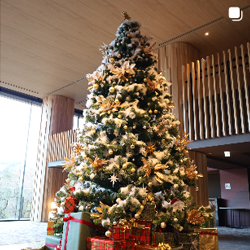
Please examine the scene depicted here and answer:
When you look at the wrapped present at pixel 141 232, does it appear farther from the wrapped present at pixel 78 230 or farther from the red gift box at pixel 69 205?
the red gift box at pixel 69 205

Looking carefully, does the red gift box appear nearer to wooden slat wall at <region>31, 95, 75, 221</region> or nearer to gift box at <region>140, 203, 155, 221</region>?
gift box at <region>140, 203, 155, 221</region>

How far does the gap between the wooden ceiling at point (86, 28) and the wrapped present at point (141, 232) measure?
178 inches

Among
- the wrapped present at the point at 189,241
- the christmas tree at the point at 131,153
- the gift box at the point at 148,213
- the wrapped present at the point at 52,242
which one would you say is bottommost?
the wrapped present at the point at 52,242

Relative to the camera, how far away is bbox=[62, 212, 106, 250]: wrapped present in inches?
106

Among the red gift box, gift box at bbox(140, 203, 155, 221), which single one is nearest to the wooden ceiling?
the red gift box

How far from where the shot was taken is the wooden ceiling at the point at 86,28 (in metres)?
5.66

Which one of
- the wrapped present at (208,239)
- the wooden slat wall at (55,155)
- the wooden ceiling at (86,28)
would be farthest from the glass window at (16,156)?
the wrapped present at (208,239)

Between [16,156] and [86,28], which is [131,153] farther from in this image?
[16,156]

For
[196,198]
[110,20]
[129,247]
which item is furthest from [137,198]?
[110,20]

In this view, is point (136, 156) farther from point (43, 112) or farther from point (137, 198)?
point (43, 112)

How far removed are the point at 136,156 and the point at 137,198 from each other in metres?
0.64

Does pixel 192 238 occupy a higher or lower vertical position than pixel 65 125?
lower

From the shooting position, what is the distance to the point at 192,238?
2.93m

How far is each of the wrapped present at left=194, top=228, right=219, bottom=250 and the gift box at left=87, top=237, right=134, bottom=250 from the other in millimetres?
977
